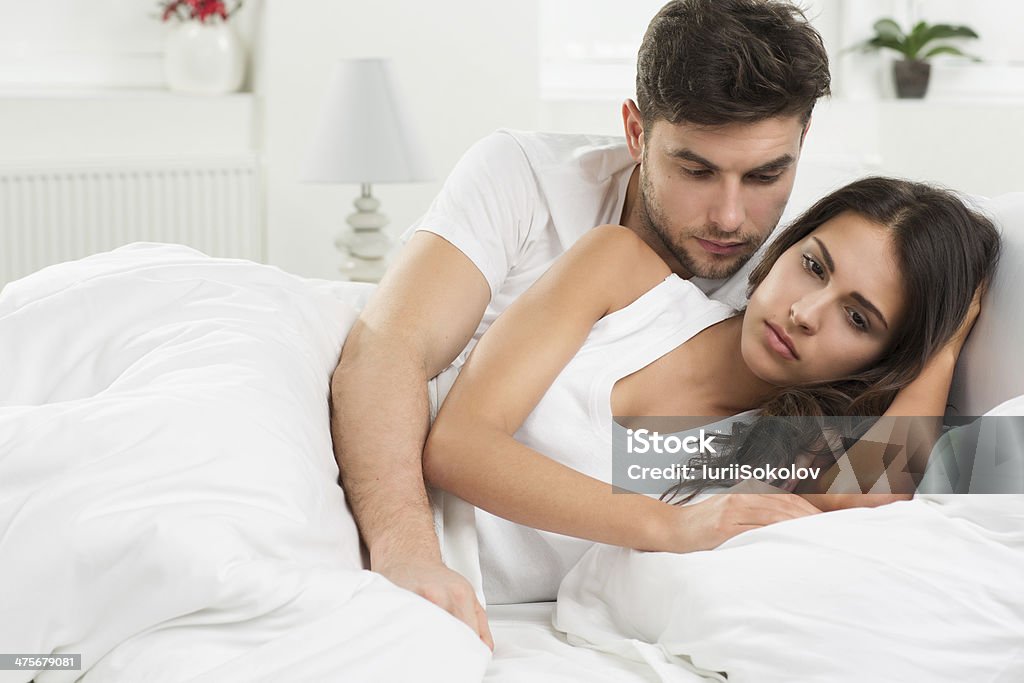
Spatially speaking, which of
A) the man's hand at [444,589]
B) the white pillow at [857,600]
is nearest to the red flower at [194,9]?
the man's hand at [444,589]

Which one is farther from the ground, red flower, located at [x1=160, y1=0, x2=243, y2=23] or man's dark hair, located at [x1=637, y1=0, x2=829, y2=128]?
red flower, located at [x1=160, y1=0, x2=243, y2=23]

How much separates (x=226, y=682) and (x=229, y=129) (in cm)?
316

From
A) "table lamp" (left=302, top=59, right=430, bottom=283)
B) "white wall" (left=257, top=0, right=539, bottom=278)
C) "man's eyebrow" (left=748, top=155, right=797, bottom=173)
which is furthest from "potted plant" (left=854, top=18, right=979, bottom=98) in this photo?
"man's eyebrow" (left=748, top=155, right=797, bottom=173)

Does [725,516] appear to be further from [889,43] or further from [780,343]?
[889,43]

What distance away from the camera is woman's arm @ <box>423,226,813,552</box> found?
1.23 m

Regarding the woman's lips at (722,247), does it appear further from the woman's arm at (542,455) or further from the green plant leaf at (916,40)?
the green plant leaf at (916,40)

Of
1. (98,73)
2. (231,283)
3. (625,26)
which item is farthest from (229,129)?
(231,283)

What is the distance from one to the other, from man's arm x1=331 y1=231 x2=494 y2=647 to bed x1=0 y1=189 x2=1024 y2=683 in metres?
0.05

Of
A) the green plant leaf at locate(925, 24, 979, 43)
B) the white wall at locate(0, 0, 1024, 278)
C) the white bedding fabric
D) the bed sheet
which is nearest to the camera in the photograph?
the white bedding fabric

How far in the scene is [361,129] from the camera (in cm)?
318

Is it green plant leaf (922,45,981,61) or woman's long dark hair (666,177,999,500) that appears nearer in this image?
woman's long dark hair (666,177,999,500)

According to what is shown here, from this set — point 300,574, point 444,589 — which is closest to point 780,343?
point 444,589

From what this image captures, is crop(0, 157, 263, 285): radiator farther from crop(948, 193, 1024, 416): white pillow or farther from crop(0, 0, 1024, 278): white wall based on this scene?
crop(948, 193, 1024, 416): white pillow

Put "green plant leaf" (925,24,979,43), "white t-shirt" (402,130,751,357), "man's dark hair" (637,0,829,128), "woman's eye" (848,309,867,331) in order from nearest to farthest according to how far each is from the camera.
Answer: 1. "woman's eye" (848,309,867,331)
2. "man's dark hair" (637,0,829,128)
3. "white t-shirt" (402,130,751,357)
4. "green plant leaf" (925,24,979,43)
